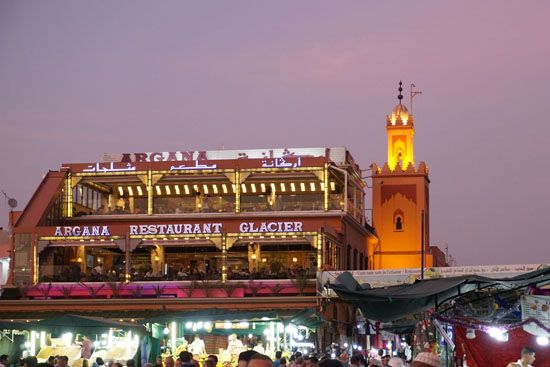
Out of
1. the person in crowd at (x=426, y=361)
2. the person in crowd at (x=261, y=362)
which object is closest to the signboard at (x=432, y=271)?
the person in crowd at (x=426, y=361)

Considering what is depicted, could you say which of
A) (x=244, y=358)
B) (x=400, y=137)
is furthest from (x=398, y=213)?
(x=244, y=358)

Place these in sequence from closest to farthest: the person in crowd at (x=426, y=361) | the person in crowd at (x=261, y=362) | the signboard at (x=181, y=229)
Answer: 1. the person in crowd at (x=261, y=362)
2. the person in crowd at (x=426, y=361)
3. the signboard at (x=181, y=229)

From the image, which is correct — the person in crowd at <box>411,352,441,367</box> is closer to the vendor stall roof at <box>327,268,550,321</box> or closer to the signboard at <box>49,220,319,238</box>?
the vendor stall roof at <box>327,268,550,321</box>

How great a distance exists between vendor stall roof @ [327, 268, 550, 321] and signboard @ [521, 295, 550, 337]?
260 millimetres

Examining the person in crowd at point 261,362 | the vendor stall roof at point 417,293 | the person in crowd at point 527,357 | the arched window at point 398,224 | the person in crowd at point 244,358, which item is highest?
the arched window at point 398,224

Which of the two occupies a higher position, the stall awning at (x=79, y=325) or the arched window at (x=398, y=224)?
the arched window at (x=398, y=224)

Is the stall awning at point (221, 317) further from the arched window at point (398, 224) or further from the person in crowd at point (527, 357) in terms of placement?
the arched window at point (398, 224)

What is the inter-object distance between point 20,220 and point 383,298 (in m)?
40.7

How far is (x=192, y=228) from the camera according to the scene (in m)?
52.8

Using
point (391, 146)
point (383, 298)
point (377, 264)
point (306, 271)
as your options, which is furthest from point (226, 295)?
point (383, 298)

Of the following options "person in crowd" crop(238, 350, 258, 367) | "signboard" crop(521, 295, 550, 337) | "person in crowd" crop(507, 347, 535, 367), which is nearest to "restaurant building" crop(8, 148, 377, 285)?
"signboard" crop(521, 295, 550, 337)

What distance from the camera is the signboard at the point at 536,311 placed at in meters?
13.7

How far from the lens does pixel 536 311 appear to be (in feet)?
46.4

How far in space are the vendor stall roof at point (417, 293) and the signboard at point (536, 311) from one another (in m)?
0.26
